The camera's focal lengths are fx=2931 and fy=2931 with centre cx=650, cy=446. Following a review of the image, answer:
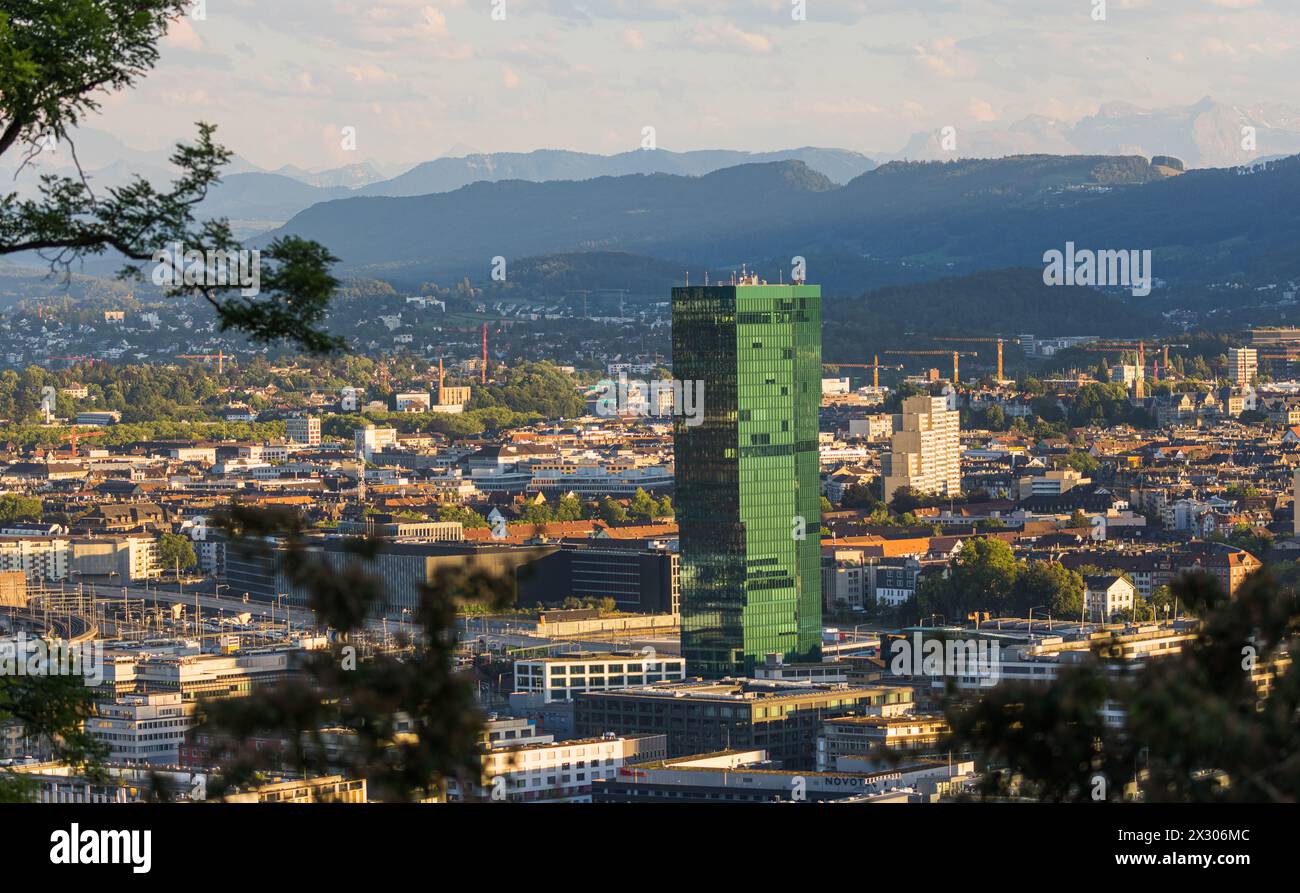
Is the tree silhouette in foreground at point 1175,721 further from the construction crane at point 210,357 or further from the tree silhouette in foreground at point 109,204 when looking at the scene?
the construction crane at point 210,357

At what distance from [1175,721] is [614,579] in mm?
50504

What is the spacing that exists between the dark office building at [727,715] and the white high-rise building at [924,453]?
3818 cm

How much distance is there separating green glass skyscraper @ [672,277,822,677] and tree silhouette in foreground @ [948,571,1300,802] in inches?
1409

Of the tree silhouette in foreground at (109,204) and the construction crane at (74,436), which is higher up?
the tree silhouette in foreground at (109,204)

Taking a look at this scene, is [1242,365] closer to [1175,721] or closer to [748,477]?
[748,477]

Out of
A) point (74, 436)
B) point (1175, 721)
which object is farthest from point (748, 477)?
point (74, 436)

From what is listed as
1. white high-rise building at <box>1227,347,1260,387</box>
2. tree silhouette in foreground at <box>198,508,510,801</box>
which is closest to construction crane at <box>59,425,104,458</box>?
white high-rise building at <box>1227,347,1260,387</box>

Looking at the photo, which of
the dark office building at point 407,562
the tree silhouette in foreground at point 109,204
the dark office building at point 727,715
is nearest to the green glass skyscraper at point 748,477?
the dark office building at point 727,715

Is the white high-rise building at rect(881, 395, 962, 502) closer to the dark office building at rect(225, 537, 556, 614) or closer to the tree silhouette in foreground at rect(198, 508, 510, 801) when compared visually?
the dark office building at rect(225, 537, 556, 614)

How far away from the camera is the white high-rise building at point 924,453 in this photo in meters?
75.4

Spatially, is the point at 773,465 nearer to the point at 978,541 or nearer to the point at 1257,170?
the point at 978,541

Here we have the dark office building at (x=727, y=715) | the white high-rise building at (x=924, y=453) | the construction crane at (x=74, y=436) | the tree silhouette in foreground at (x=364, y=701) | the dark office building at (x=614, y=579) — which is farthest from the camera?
the construction crane at (x=74, y=436)

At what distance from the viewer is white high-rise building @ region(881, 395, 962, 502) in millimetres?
75375
